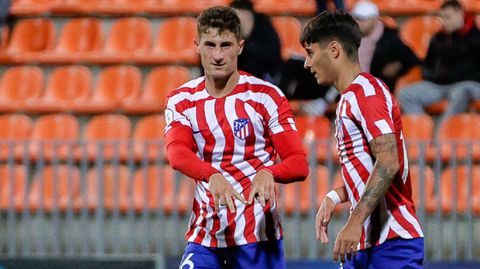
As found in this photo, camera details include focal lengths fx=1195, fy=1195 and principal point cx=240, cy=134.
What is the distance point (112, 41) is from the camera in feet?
38.7

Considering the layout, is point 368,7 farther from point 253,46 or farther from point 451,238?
point 451,238

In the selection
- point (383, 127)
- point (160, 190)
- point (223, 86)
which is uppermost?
point (223, 86)

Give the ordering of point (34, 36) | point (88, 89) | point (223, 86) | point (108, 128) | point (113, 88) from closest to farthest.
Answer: point (223, 86)
point (108, 128)
point (113, 88)
point (88, 89)
point (34, 36)

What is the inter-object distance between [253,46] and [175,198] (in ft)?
5.00

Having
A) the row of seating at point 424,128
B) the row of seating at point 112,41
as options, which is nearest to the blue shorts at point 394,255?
Answer: the row of seating at point 424,128

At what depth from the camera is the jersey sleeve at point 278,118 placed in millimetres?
5711

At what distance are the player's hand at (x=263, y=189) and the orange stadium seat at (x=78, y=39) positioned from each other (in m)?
6.65

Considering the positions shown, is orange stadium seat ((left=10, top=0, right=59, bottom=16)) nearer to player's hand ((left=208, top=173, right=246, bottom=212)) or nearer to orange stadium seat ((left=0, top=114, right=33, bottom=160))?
orange stadium seat ((left=0, top=114, right=33, bottom=160))

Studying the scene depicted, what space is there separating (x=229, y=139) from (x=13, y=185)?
435 cm

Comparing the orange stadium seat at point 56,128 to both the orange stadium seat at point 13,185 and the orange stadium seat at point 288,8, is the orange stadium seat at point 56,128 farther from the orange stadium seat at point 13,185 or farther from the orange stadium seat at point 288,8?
the orange stadium seat at point 288,8

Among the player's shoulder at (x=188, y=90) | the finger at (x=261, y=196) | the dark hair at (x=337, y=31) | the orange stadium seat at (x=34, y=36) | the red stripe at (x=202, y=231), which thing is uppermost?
the orange stadium seat at (x=34, y=36)

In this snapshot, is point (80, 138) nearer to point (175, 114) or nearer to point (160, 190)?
point (160, 190)

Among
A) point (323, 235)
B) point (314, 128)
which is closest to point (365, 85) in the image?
point (323, 235)

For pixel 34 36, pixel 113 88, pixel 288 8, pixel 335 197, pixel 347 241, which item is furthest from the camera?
pixel 34 36
